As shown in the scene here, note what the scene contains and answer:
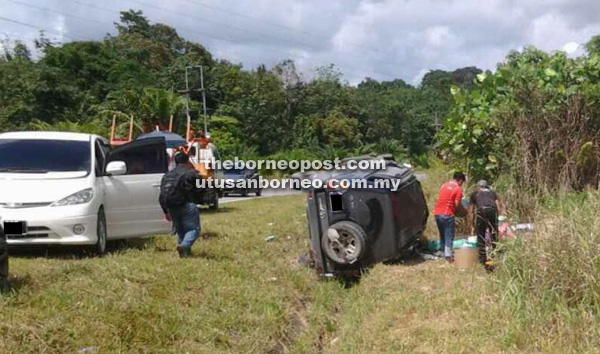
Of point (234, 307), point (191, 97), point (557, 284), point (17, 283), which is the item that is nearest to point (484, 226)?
point (557, 284)

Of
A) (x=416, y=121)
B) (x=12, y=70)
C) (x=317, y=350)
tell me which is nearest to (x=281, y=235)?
(x=317, y=350)

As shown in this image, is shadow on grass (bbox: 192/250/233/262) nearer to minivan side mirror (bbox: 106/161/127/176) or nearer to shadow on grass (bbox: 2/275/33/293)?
minivan side mirror (bbox: 106/161/127/176)

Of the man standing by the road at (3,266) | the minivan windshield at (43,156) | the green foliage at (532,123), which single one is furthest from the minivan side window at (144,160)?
the green foliage at (532,123)

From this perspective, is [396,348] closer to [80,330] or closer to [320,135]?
→ [80,330]

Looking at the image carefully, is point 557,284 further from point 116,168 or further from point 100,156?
point 100,156

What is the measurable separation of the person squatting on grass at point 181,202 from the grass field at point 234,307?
1.14ft

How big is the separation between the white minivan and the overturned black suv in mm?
2317

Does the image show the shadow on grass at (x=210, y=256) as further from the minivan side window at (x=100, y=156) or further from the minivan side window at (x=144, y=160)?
the minivan side window at (x=100, y=156)

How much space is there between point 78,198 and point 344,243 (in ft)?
11.8

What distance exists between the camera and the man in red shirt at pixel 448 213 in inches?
397

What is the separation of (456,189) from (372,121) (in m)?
50.1

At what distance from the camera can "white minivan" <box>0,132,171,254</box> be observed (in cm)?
789

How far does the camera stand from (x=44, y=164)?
8672mm

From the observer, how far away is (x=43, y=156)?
8.80 m
